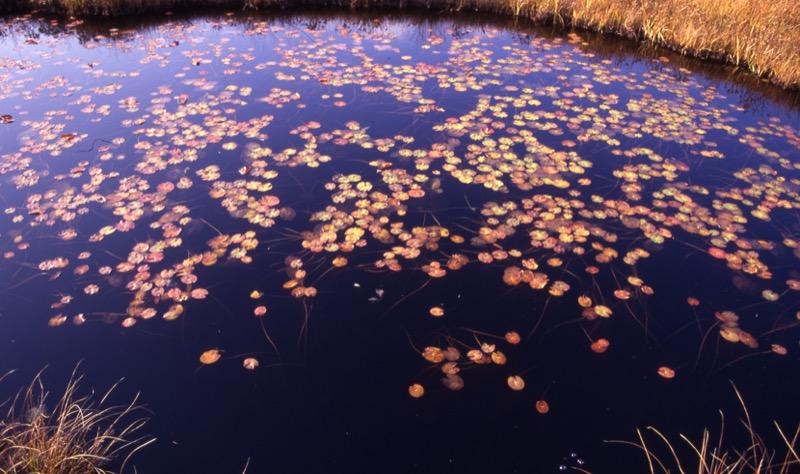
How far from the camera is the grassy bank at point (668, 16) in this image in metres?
7.42

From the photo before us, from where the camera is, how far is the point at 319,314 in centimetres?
360

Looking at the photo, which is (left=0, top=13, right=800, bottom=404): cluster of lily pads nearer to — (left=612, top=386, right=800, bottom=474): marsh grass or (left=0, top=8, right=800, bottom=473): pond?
(left=0, top=8, right=800, bottom=473): pond

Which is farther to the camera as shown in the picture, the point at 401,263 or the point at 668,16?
the point at 668,16

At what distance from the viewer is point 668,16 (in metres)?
8.45

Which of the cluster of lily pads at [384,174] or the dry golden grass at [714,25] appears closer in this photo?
the cluster of lily pads at [384,174]

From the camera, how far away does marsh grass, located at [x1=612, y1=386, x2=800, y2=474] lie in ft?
9.08

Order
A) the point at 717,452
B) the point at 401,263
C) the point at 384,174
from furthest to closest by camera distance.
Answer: the point at 384,174
the point at 401,263
the point at 717,452

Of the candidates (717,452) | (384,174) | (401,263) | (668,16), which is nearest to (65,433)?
(401,263)

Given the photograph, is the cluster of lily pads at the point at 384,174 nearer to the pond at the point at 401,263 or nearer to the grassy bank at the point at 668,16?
the pond at the point at 401,263

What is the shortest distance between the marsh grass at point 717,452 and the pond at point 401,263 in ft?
0.12

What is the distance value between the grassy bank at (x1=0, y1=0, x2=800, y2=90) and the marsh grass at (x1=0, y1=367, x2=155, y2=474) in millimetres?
8506

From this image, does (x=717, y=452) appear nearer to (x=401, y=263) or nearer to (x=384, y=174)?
(x=401, y=263)

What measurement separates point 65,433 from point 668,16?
9.88 m

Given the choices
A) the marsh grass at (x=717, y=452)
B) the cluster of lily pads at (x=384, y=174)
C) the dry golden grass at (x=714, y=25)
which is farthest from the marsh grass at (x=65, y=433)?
the dry golden grass at (x=714, y=25)
